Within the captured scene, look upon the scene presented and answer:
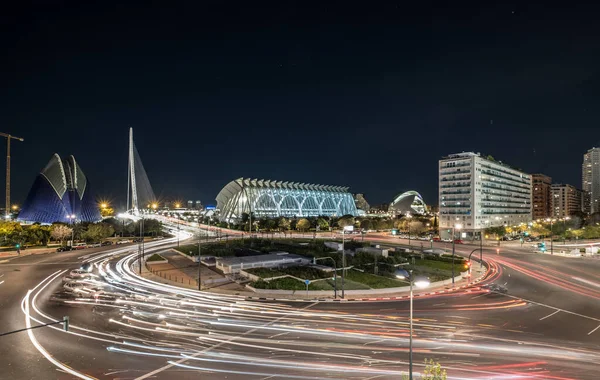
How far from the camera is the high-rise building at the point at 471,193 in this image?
101812 mm

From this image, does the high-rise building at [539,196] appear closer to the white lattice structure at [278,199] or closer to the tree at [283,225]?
the white lattice structure at [278,199]

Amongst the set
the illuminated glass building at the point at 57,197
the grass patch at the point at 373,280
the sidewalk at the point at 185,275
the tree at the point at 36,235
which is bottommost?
the sidewalk at the point at 185,275

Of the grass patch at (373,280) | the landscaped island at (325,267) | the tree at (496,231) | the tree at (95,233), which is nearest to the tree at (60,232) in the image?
the tree at (95,233)

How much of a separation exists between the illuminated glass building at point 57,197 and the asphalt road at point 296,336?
6259 centimetres

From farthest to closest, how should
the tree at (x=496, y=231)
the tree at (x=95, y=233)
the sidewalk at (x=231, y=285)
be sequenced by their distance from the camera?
the tree at (x=496, y=231)
the tree at (x=95, y=233)
the sidewalk at (x=231, y=285)

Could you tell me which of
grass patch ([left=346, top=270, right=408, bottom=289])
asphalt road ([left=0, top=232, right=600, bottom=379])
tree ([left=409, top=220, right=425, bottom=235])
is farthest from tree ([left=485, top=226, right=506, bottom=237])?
grass patch ([left=346, top=270, right=408, bottom=289])

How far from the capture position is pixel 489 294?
122 ft

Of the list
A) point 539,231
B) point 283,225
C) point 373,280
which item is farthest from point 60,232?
point 539,231

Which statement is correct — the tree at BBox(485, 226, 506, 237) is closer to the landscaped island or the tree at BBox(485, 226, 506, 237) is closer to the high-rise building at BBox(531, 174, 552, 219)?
the landscaped island


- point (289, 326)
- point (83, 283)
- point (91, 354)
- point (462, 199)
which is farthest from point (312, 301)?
point (462, 199)

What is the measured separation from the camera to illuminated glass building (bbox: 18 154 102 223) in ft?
303

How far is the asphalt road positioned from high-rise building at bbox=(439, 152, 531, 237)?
65.2 meters

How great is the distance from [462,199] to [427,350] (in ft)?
301

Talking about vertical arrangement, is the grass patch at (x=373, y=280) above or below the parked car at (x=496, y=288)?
above
